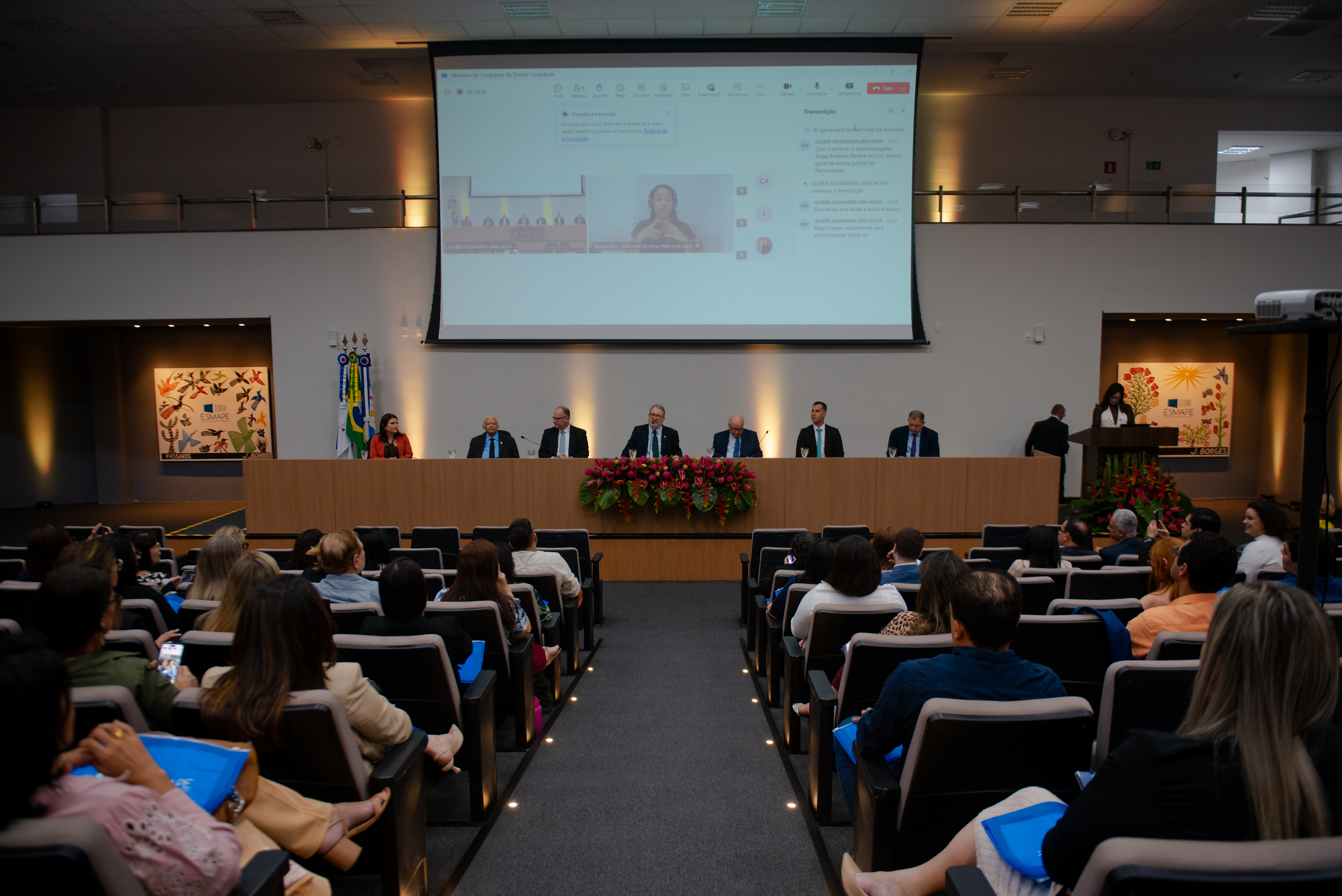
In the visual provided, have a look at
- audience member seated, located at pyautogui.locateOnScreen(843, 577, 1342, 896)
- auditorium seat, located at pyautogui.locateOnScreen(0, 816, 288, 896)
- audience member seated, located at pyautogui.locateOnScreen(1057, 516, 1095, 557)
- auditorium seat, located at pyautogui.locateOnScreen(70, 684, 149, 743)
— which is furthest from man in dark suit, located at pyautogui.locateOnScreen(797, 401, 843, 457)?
auditorium seat, located at pyautogui.locateOnScreen(0, 816, 288, 896)

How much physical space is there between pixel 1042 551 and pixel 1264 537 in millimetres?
1154

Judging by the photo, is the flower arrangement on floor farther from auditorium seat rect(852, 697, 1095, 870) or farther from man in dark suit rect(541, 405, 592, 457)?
auditorium seat rect(852, 697, 1095, 870)

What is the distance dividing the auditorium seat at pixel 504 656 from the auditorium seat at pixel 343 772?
70 centimetres

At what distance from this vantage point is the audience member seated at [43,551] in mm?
3490

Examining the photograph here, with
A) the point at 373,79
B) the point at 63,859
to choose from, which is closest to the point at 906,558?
the point at 63,859

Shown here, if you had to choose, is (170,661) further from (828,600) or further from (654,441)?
(654,441)

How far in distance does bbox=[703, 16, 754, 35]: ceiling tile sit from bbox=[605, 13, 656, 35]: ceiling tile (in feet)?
1.96

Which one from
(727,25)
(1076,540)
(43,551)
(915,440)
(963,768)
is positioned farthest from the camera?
(727,25)

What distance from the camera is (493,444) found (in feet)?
25.7

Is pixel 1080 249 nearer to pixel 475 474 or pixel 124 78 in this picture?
pixel 475 474

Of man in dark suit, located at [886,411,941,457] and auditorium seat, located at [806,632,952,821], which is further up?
man in dark suit, located at [886,411,941,457]

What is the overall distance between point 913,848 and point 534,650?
2.02 m

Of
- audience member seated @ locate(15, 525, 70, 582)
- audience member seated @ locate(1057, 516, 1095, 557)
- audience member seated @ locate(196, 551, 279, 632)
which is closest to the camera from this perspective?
audience member seated @ locate(196, 551, 279, 632)

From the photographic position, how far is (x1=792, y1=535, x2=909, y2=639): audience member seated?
3029 millimetres
